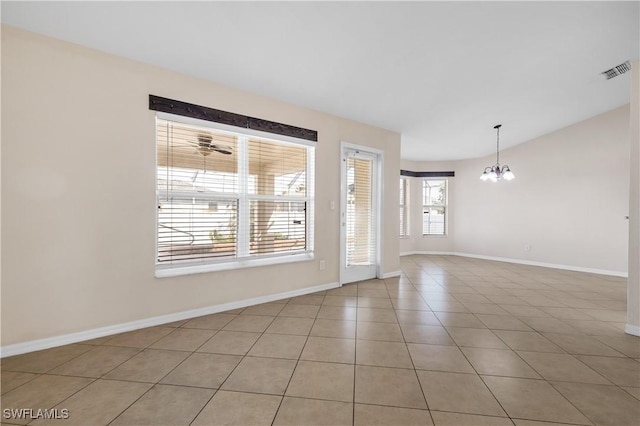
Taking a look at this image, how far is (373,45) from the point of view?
2.56m

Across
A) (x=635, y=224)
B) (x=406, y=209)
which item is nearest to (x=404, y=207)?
(x=406, y=209)

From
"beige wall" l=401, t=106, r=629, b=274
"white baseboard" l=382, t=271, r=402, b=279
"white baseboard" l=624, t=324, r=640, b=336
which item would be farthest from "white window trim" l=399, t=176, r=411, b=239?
"white baseboard" l=624, t=324, r=640, b=336

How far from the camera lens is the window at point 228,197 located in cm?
281

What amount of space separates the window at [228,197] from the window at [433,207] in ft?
15.9

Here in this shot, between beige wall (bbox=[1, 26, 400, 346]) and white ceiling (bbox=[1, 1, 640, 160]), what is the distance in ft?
0.70

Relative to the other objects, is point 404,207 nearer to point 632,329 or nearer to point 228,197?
point 632,329

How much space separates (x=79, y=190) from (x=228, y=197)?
4.24 ft

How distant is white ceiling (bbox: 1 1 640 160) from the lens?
6.94 feet

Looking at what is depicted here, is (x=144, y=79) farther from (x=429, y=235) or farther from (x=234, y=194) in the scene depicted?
(x=429, y=235)

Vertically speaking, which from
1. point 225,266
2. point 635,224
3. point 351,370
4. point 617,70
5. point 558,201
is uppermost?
point 617,70

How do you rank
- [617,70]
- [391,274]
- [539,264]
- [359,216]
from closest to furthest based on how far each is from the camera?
1. [617,70]
2. [359,216]
3. [391,274]
4. [539,264]

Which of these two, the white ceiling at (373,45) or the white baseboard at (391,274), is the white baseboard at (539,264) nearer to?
the white baseboard at (391,274)

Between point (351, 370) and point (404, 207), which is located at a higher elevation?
point (404, 207)

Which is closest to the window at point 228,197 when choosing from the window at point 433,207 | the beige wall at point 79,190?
the beige wall at point 79,190
